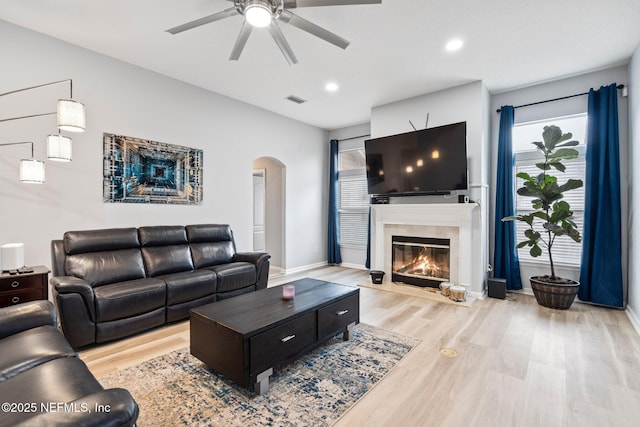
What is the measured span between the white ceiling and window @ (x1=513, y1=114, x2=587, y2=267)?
0.63m

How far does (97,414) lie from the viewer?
2.93 feet

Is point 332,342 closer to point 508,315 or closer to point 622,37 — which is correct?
point 508,315

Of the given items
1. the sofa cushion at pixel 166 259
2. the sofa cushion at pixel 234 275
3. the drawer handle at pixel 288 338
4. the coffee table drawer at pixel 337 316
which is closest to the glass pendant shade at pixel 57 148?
the sofa cushion at pixel 166 259

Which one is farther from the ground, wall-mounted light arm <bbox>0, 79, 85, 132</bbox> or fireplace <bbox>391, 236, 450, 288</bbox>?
wall-mounted light arm <bbox>0, 79, 85, 132</bbox>

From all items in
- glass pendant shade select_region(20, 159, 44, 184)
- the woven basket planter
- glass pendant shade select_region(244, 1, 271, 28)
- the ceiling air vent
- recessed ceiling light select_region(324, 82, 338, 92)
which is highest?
the ceiling air vent

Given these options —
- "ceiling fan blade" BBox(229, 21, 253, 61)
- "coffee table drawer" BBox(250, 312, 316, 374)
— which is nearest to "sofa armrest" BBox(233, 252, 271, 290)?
"coffee table drawer" BBox(250, 312, 316, 374)

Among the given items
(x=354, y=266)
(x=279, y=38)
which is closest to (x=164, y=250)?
(x=279, y=38)

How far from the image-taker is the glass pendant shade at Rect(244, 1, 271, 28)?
205 centimetres

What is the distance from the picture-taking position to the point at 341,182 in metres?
6.50

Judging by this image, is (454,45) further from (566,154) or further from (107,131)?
(107,131)

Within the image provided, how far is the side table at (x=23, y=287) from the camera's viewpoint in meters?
2.53

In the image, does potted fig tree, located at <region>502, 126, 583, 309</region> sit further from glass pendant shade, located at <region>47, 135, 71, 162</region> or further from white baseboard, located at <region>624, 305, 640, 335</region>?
glass pendant shade, located at <region>47, 135, 71, 162</region>

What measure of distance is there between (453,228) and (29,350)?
14.8 ft

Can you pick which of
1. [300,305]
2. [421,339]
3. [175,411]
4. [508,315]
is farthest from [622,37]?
[175,411]
